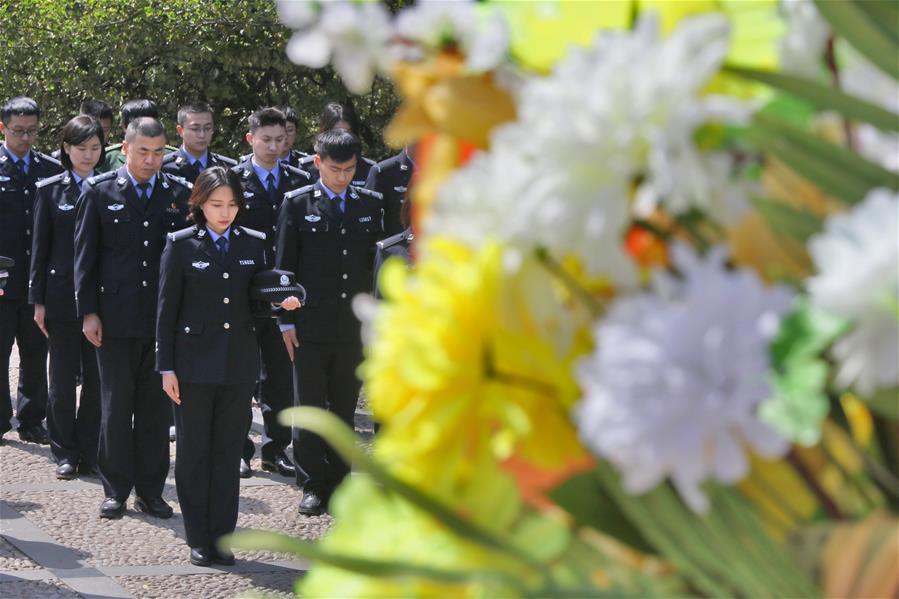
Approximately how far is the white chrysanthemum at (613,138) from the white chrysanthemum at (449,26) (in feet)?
0.23

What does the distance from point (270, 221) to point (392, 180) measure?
763 millimetres

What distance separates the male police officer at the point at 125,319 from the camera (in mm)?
6801

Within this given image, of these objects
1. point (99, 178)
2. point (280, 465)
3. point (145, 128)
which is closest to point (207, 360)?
point (99, 178)

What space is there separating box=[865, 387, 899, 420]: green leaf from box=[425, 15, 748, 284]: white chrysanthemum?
0.12 meters

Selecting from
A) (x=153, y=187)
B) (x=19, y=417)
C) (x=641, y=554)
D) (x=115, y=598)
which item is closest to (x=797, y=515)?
(x=641, y=554)

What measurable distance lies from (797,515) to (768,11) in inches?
11.7

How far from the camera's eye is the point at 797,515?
77 centimetres

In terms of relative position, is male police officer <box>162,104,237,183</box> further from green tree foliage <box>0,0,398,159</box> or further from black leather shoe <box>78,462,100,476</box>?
green tree foliage <box>0,0,398,159</box>

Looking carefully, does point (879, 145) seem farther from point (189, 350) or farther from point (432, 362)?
point (189, 350)

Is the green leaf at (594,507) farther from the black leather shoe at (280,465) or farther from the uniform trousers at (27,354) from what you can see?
the uniform trousers at (27,354)

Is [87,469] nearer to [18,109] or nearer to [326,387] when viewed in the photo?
[326,387]

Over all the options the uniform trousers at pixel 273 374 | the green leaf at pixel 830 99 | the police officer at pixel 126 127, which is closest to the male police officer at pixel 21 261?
the police officer at pixel 126 127

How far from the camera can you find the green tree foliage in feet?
41.6

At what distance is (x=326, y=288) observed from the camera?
7.19 meters
